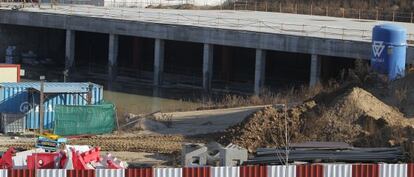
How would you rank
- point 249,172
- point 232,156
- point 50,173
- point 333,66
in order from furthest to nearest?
point 333,66 → point 232,156 → point 249,172 → point 50,173

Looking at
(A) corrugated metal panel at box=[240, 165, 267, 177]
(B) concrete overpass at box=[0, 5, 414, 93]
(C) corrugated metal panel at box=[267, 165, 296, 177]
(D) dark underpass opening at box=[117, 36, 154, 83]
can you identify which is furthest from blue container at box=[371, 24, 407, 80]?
(D) dark underpass opening at box=[117, 36, 154, 83]

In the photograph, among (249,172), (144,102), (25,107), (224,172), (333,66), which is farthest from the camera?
(333,66)

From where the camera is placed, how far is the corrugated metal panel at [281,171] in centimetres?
1722

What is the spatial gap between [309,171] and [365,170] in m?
1.02

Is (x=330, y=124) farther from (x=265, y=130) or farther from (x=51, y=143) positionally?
(x=51, y=143)

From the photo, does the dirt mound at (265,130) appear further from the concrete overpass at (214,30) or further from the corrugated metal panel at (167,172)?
the concrete overpass at (214,30)

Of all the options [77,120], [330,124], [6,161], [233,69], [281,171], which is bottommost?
[233,69]

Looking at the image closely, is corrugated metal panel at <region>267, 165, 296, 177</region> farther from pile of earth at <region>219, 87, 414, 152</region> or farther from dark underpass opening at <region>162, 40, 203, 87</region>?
dark underpass opening at <region>162, 40, 203, 87</region>

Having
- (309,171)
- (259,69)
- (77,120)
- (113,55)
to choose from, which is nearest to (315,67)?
(259,69)

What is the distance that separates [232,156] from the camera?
21.7m

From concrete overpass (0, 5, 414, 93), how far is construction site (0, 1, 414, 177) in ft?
0.25

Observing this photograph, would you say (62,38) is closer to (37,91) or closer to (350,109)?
(37,91)

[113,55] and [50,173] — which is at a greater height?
[50,173]

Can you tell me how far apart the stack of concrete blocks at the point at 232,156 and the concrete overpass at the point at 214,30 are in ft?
75.8
